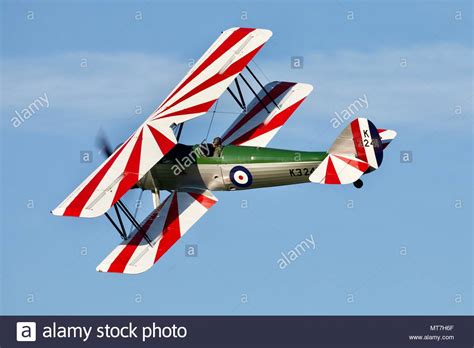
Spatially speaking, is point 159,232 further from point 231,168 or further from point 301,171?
point 301,171

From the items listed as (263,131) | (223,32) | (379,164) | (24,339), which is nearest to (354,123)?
(379,164)

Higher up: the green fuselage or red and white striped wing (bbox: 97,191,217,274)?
the green fuselage

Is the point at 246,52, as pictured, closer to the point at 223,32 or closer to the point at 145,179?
the point at 223,32

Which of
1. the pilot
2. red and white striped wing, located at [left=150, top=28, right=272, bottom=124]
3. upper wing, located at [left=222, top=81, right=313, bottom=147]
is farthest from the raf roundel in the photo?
upper wing, located at [left=222, top=81, right=313, bottom=147]

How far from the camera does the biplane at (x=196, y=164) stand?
95.6 feet

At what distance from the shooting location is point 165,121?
3023 cm

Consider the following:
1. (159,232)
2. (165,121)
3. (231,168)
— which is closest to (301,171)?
(231,168)

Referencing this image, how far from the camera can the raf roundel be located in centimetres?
3062

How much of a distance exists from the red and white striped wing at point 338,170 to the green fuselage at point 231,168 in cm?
54

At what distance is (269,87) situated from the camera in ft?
113

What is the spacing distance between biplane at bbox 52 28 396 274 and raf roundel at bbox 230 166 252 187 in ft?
0.08

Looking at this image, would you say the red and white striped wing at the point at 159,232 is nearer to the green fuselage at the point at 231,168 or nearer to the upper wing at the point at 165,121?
the green fuselage at the point at 231,168

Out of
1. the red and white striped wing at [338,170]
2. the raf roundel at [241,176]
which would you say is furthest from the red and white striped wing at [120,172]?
the red and white striped wing at [338,170]

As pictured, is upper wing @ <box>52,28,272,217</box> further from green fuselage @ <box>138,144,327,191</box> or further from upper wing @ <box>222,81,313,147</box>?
upper wing @ <box>222,81,313,147</box>
